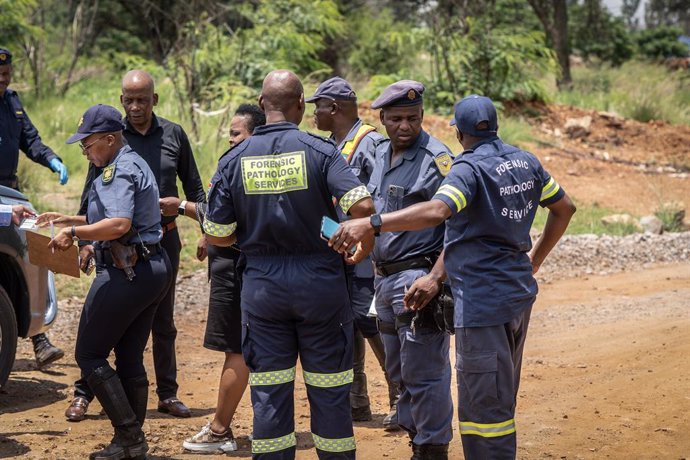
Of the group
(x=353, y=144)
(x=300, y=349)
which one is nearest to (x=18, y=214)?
(x=353, y=144)

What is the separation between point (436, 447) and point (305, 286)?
117 cm

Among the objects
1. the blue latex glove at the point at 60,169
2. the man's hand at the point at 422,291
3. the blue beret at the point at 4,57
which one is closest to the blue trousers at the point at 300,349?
the man's hand at the point at 422,291

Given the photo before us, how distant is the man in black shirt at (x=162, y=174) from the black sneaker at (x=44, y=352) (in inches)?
44.7

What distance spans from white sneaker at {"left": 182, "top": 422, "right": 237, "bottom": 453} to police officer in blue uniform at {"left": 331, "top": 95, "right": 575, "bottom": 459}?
159 cm

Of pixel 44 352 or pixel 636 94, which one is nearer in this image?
pixel 44 352

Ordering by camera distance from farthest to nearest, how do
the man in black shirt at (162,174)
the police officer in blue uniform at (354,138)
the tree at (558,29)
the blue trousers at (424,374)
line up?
the tree at (558,29), the man in black shirt at (162,174), the police officer in blue uniform at (354,138), the blue trousers at (424,374)

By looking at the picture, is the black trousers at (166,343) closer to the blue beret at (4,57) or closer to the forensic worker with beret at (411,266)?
the forensic worker with beret at (411,266)

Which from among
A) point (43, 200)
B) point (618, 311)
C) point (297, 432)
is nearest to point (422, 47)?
point (43, 200)

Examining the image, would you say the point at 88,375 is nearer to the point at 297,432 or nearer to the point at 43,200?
the point at 297,432

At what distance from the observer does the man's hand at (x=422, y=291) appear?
466cm

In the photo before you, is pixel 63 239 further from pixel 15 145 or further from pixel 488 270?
pixel 15 145

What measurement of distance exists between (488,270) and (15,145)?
179 inches

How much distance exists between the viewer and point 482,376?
14.2ft

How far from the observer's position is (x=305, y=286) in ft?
14.0
